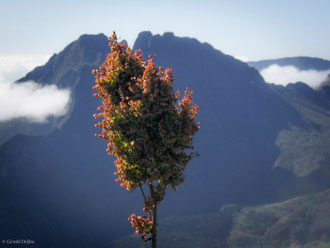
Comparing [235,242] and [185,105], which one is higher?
[185,105]

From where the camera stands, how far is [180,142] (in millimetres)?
14953

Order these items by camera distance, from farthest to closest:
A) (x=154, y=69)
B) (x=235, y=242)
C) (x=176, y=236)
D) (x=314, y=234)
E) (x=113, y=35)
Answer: (x=176, y=236) < (x=235, y=242) < (x=314, y=234) < (x=113, y=35) < (x=154, y=69)

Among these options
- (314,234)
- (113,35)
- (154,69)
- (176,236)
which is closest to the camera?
(154,69)

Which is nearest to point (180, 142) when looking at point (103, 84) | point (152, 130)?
point (152, 130)

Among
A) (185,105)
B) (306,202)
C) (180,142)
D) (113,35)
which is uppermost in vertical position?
(113,35)

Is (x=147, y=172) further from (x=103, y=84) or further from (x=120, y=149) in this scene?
(x=103, y=84)

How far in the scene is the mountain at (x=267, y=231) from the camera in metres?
163

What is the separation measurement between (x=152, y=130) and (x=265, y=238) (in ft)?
590

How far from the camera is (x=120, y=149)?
49.6ft

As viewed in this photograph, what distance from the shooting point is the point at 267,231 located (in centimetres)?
17462

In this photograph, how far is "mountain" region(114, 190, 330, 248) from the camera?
16325 centimetres

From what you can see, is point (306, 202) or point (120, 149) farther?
point (306, 202)

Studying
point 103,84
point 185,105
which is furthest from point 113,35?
point 185,105

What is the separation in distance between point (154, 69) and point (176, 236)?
190m
